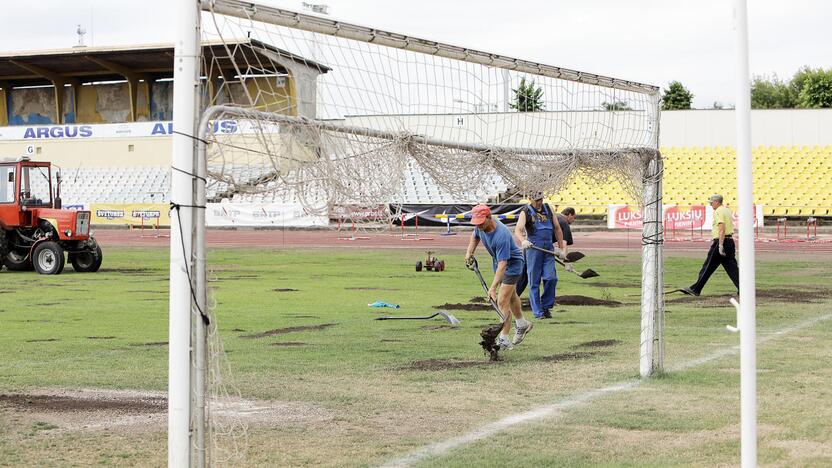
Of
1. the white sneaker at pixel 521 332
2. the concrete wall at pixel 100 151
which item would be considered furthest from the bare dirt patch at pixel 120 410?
the concrete wall at pixel 100 151

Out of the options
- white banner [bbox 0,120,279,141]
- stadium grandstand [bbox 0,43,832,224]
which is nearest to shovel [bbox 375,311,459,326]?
stadium grandstand [bbox 0,43,832,224]

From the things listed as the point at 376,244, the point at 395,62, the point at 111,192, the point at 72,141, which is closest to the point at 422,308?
the point at 395,62

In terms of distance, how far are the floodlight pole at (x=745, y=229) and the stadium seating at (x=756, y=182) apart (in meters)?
42.4

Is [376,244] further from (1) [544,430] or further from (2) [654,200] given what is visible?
(1) [544,430]

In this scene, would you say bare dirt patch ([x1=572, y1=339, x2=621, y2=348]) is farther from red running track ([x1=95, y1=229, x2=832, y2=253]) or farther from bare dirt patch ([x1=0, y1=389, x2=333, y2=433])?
red running track ([x1=95, y1=229, x2=832, y2=253])

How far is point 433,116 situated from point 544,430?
2932 mm

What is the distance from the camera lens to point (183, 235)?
20.5 ft

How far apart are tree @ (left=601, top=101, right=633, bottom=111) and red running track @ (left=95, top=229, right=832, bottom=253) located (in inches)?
914

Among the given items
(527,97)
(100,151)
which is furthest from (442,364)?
(100,151)

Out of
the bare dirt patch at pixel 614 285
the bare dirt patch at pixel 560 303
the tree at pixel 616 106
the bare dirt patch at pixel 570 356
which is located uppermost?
the tree at pixel 616 106

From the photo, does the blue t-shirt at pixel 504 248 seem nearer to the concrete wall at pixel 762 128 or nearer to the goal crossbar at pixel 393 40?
the goal crossbar at pixel 393 40

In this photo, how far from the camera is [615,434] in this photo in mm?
8258

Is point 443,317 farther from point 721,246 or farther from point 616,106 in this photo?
point 721,246

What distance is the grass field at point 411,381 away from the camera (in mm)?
7812
